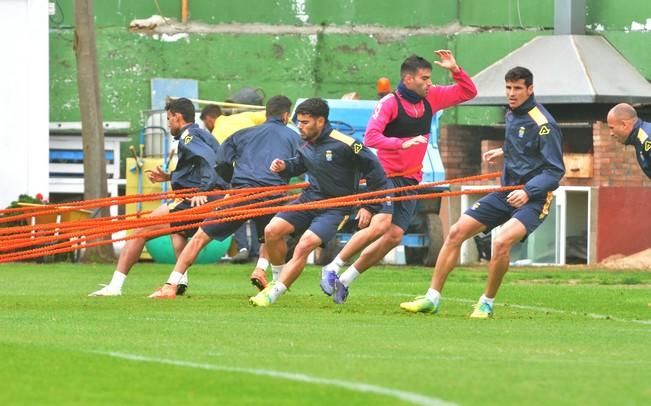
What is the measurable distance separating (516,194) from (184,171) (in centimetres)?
460

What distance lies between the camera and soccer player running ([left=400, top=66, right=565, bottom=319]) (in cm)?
1578

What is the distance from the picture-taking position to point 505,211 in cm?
1608

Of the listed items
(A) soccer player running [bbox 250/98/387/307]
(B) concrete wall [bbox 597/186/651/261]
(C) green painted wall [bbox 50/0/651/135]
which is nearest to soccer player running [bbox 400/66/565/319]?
(A) soccer player running [bbox 250/98/387/307]

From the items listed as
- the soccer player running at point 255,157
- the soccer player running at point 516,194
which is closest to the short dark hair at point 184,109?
the soccer player running at point 255,157

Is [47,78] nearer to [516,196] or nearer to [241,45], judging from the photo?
[241,45]

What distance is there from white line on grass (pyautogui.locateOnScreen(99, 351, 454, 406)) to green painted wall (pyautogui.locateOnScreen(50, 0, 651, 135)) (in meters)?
21.7

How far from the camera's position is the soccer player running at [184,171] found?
1889 cm

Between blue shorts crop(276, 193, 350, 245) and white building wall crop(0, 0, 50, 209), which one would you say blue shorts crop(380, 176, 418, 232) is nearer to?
blue shorts crop(276, 193, 350, 245)

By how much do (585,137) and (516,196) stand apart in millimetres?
14492

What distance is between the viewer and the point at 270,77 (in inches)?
1321

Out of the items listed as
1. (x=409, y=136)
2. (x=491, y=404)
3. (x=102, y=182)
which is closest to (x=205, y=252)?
(x=102, y=182)

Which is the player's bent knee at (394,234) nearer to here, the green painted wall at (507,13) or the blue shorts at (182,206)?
the blue shorts at (182,206)

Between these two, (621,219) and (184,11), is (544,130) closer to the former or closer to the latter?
(621,219)

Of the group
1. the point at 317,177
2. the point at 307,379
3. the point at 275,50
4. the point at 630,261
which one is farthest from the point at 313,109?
the point at 275,50
